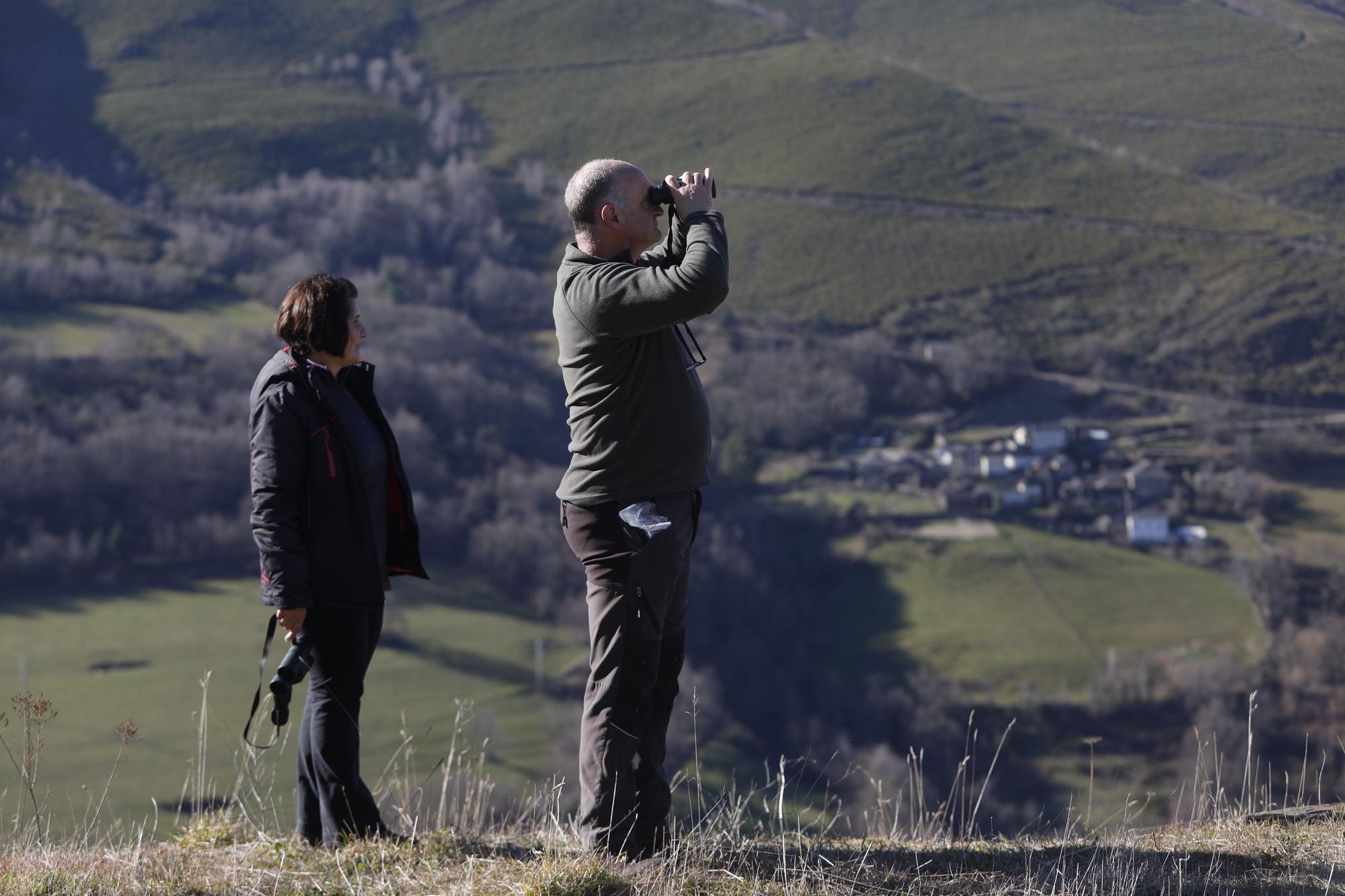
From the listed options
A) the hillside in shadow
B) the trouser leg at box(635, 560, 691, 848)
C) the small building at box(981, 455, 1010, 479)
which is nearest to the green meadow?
the trouser leg at box(635, 560, 691, 848)

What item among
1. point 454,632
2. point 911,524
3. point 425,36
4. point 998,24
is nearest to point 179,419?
point 454,632

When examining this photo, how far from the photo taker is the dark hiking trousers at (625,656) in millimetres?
3498

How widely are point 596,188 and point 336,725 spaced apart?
1870 millimetres

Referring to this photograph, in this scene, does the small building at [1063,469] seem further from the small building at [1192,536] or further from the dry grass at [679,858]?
the dry grass at [679,858]

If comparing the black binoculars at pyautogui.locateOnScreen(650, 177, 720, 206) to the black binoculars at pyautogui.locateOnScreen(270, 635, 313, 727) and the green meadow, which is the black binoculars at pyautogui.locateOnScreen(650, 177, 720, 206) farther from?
the green meadow

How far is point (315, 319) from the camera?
152 inches

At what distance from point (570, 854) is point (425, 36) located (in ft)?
414

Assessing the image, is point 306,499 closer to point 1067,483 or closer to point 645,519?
point 645,519

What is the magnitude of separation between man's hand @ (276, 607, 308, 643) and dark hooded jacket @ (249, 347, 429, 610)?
0.03 meters

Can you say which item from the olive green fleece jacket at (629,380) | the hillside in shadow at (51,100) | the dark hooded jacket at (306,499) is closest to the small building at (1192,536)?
the olive green fleece jacket at (629,380)

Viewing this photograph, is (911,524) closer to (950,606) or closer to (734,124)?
(950,606)

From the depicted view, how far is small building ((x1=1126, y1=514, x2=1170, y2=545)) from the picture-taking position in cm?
4725

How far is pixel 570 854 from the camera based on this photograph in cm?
361

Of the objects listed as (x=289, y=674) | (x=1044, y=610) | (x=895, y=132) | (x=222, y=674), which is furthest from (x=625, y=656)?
(x=895, y=132)
